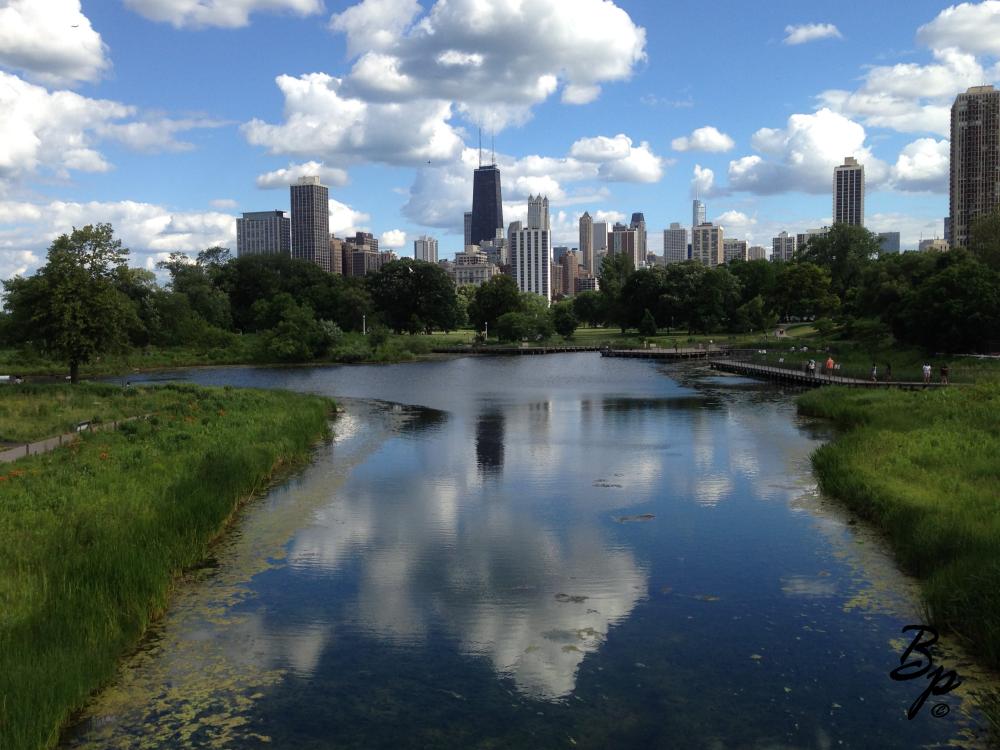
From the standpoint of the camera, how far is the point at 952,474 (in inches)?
808

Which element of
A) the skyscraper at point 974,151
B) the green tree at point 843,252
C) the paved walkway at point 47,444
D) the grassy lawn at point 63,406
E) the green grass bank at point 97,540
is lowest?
the green grass bank at point 97,540

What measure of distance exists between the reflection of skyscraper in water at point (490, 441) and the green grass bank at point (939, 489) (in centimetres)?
1036

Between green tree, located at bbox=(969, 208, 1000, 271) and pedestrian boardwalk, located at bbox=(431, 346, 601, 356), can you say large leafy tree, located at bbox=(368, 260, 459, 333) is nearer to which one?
pedestrian boardwalk, located at bbox=(431, 346, 601, 356)

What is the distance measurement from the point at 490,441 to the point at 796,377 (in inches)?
1260

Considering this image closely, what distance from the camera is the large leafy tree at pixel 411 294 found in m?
132

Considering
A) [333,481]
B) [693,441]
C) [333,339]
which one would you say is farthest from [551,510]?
[333,339]

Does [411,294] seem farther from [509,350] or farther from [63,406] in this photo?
[63,406]

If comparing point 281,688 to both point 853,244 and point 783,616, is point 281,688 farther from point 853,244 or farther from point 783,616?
point 853,244

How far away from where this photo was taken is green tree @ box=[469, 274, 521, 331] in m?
144

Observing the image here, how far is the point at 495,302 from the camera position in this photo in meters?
144

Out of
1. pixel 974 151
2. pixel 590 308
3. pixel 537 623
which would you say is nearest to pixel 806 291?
pixel 590 308

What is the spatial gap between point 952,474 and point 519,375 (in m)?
57.1

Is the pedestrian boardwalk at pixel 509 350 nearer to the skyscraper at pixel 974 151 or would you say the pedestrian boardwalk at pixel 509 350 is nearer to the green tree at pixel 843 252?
the green tree at pixel 843 252

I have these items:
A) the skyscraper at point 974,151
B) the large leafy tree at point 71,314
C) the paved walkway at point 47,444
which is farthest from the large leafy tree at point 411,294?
the skyscraper at point 974,151
